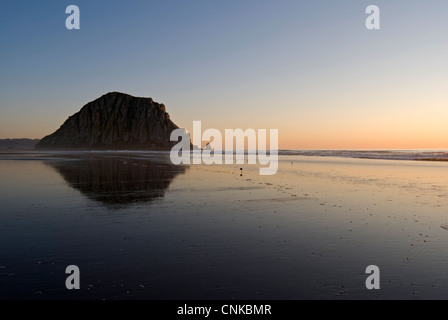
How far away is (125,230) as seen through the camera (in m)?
12.5

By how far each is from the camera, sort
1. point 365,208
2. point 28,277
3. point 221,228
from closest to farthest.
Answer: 1. point 28,277
2. point 221,228
3. point 365,208

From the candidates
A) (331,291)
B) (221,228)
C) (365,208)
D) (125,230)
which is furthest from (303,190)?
(331,291)

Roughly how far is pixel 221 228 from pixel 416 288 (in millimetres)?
7288

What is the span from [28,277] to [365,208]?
16.1 meters

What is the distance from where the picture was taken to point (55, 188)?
24.1 meters

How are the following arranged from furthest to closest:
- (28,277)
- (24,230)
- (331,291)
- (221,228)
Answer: (221,228) < (24,230) < (28,277) < (331,291)
